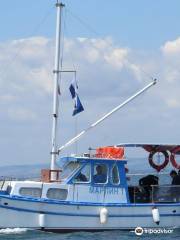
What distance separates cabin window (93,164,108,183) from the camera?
1207 inches

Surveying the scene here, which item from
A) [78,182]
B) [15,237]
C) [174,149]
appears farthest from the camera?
[174,149]

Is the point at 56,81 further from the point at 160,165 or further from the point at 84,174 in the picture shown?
the point at 160,165

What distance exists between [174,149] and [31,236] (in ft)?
26.6

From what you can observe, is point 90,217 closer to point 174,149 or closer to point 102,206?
point 102,206

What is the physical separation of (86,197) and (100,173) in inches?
52.7

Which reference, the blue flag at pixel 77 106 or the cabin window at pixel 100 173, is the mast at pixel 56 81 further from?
the cabin window at pixel 100 173

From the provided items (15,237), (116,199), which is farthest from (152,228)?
(15,237)

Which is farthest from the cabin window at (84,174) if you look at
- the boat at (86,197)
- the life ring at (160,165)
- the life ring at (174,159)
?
the life ring at (174,159)

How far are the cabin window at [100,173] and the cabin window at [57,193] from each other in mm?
1577

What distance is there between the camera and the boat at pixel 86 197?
29.3 metres

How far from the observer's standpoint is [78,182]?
30281 millimetres

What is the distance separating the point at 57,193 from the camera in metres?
29.9

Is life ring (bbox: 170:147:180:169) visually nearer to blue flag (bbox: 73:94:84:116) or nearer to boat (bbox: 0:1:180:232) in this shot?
boat (bbox: 0:1:180:232)

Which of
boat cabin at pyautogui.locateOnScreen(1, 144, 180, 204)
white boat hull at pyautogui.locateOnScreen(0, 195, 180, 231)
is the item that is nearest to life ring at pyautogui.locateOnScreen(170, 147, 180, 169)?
boat cabin at pyautogui.locateOnScreen(1, 144, 180, 204)
